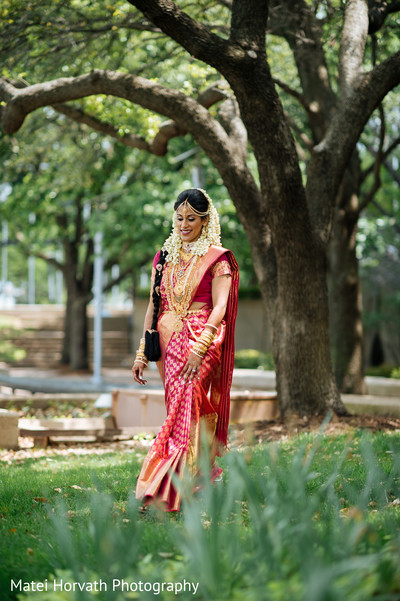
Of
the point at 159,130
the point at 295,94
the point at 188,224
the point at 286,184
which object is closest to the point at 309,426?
the point at 286,184

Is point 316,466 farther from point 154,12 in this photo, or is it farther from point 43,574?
point 154,12

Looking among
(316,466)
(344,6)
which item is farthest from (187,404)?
(344,6)

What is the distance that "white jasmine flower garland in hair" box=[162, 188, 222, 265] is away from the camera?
5.25m

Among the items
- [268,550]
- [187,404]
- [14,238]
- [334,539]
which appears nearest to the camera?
[268,550]

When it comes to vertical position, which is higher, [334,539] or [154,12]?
[154,12]

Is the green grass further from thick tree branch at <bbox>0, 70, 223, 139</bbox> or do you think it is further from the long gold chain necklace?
thick tree branch at <bbox>0, 70, 223, 139</bbox>

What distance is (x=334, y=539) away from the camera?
108 inches

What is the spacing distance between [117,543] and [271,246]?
6.16 meters

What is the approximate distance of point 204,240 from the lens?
527 centimetres

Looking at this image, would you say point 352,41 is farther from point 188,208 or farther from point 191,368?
point 191,368

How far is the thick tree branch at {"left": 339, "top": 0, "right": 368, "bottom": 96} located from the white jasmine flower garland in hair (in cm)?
350

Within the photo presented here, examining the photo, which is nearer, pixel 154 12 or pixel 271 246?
pixel 154 12

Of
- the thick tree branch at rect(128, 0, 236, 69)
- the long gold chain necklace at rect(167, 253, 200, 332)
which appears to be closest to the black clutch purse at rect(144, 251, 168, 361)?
the long gold chain necklace at rect(167, 253, 200, 332)

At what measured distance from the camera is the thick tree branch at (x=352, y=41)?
8.10 meters
